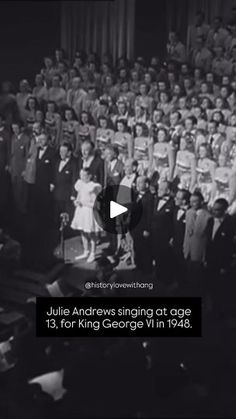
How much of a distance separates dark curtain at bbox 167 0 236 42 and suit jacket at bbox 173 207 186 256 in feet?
3.49

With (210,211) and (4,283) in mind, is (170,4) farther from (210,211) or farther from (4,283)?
(4,283)

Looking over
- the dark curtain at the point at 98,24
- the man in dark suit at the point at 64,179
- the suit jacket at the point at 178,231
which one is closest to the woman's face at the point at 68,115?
the man in dark suit at the point at 64,179

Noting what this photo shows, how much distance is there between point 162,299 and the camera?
14.1ft

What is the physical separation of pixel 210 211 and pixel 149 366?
1.00m

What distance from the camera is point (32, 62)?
14.2 feet

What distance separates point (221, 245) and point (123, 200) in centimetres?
65

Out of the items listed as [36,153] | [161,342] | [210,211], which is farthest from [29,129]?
[161,342]

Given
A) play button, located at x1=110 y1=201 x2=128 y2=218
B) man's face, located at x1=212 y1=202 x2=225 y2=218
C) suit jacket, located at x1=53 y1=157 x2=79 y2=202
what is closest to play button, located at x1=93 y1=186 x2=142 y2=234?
play button, located at x1=110 y1=201 x2=128 y2=218

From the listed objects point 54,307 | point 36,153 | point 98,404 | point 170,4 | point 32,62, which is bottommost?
point 98,404

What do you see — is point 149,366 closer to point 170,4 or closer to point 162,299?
point 162,299

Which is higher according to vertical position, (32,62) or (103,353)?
(32,62)

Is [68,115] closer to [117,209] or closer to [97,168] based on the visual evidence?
[97,168]

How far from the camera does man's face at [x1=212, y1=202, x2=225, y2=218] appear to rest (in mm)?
4273

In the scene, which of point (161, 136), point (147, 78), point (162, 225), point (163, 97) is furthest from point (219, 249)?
point (147, 78)
